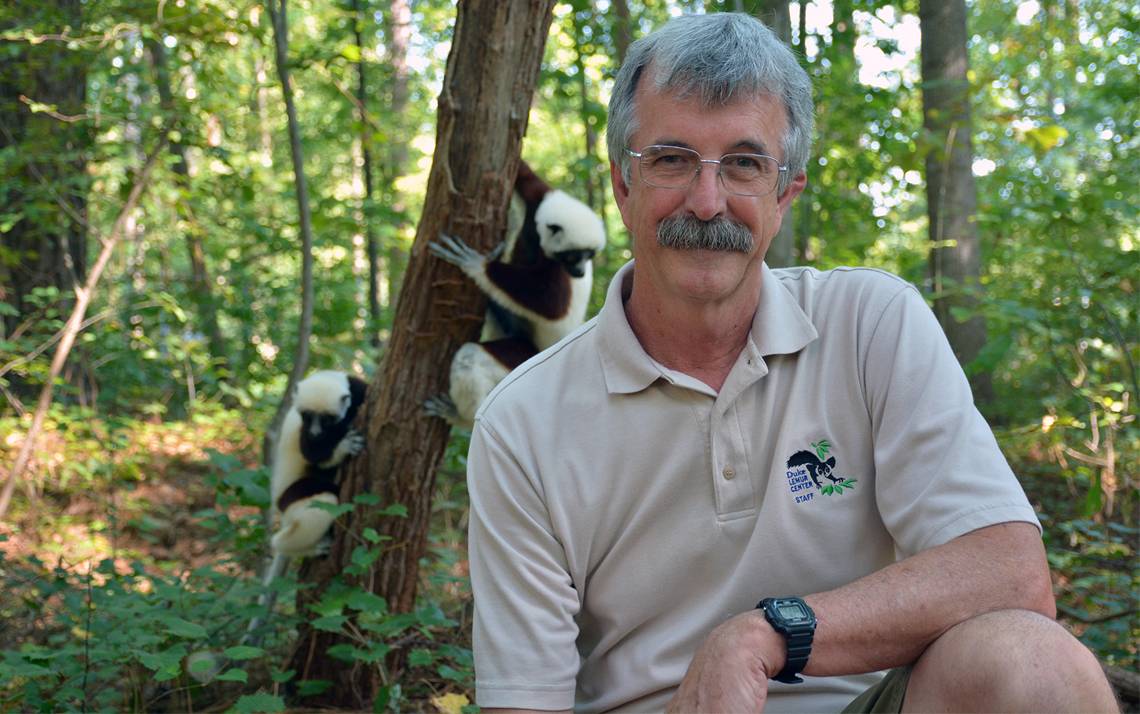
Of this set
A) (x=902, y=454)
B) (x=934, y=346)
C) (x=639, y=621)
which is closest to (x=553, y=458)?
(x=639, y=621)

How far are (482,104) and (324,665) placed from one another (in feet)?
7.25

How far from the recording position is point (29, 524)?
5.95m

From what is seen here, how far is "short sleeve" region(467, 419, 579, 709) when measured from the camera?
1800 mm

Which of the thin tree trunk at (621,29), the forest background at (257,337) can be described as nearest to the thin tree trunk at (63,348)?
the forest background at (257,337)

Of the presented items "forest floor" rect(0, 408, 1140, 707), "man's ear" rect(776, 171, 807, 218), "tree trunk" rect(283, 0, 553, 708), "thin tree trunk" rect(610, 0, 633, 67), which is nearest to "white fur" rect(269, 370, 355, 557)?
"tree trunk" rect(283, 0, 553, 708)

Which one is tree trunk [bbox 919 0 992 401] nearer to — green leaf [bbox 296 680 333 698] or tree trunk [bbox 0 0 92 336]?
green leaf [bbox 296 680 333 698]

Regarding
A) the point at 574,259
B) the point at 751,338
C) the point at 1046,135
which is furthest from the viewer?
the point at 1046,135

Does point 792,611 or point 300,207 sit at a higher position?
point 300,207

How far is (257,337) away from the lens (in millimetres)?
8969

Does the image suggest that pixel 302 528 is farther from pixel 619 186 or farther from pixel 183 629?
pixel 619 186

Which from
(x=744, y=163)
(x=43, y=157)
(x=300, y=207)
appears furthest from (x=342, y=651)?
(x=43, y=157)

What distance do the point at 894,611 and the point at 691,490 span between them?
1.51 ft

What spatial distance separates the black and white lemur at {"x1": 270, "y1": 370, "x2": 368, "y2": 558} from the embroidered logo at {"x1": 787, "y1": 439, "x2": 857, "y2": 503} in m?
2.36

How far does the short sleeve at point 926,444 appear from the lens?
1.74 metres
